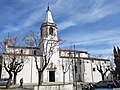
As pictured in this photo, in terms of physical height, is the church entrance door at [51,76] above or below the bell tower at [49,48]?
below

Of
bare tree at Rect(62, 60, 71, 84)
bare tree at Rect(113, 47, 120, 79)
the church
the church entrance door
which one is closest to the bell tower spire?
the church

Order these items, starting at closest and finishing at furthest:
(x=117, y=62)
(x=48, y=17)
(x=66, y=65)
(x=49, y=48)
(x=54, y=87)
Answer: (x=54, y=87)
(x=49, y=48)
(x=48, y=17)
(x=66, y=65)
(x=117, y=62)

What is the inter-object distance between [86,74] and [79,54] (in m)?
8.82

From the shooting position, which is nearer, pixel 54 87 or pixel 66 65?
pixel 54 87

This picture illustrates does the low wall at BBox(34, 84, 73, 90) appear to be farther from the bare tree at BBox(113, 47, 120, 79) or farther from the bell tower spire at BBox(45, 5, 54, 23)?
the bare tree at BBox(113, 47, 120, 79)

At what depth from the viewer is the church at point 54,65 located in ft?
152

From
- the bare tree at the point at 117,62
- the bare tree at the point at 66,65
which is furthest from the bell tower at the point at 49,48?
the bare tree at the point at 117,62

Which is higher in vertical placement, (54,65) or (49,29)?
(49,29)

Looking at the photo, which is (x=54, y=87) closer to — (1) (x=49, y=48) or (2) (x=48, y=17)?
(1) (x=49, y=48)

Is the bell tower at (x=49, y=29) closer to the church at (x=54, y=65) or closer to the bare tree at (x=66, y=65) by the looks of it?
the church at (x=54, y=65)

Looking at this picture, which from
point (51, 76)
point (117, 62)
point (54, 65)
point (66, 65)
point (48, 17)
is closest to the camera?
point (51, 76)

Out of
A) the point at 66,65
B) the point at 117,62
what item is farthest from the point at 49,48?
the point at 117,62

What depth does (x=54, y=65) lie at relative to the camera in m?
48.3

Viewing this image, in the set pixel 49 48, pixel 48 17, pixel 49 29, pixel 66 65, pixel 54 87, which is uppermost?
pixel 48 17
